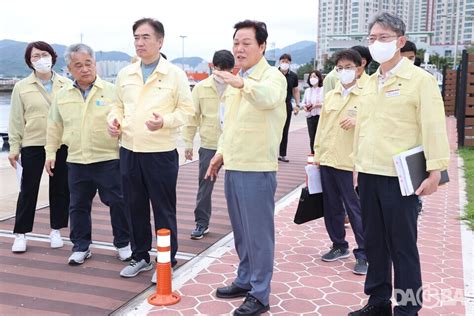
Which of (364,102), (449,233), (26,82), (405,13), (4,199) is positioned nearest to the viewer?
(364,102)

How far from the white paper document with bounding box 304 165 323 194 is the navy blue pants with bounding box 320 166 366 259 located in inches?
1.8

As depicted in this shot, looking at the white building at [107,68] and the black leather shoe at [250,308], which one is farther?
the white building at [107,68]

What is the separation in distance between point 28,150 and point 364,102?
2948 mm

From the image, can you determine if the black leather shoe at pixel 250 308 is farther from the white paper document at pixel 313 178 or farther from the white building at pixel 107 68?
the white building at pixel 107 68

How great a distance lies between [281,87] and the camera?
2.89m

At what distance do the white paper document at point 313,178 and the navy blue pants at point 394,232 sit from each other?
118cm

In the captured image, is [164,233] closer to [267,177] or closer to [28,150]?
[267,177]

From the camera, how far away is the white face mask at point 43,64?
13.7ft

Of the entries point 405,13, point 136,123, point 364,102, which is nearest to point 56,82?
point 136,123

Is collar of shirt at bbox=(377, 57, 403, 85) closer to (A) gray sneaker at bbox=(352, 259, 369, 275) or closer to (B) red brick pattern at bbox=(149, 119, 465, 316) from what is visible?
(B) red brick pattern at bbox=(149, 119, 465, 316)

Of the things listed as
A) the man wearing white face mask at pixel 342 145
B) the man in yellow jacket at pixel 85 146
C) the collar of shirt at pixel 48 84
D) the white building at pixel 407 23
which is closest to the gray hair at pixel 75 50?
the man in yellow jacket at pixel 85 146

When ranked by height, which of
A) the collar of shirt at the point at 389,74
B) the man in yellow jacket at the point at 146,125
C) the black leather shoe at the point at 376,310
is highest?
the collar of shirt at the point at 389,74

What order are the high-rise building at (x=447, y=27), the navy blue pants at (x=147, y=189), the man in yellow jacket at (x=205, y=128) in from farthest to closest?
1. the high-rise building at (x=447, y=27)
2. the man in yellow jacket at (x=205, y=128)
3. the navy blue pants at (x=147, y=189)

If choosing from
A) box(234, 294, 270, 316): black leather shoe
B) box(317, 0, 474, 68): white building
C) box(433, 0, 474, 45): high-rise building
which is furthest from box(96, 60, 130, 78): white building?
box(433, 0, 474, 45): high-rise building
